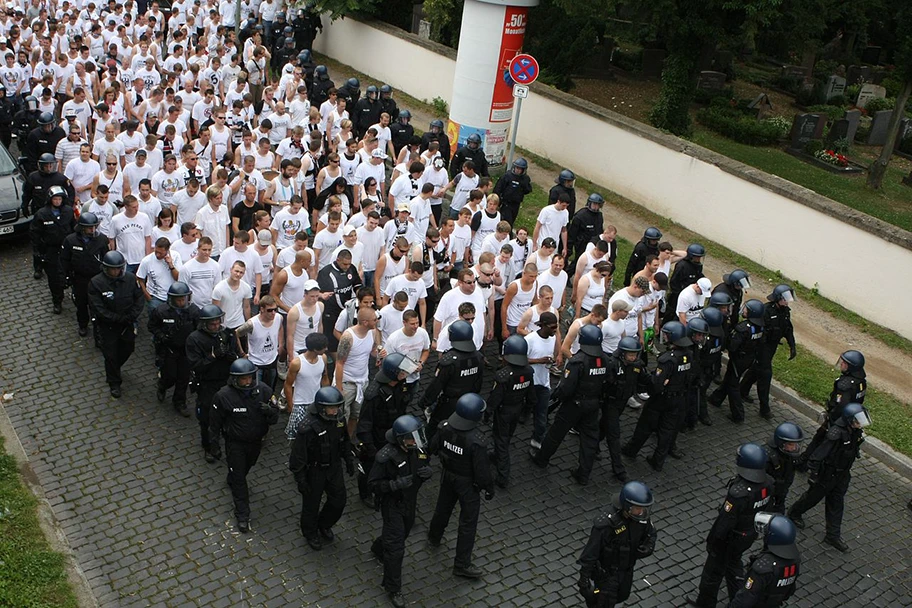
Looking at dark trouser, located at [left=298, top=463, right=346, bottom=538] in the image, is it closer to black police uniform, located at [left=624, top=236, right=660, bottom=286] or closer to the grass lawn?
the grass lawn

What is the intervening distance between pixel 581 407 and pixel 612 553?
2288mm

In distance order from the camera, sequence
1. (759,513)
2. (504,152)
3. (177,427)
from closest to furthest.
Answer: (759,513) < (177,427) < (504,152)

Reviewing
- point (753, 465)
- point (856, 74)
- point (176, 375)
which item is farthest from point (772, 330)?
point (856, 74)

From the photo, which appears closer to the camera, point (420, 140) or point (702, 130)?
point (420, 140)

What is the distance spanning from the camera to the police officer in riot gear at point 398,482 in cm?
789

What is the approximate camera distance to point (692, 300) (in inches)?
458

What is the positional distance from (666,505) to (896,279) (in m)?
6.84

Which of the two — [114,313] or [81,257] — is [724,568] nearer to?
→ [114,313]

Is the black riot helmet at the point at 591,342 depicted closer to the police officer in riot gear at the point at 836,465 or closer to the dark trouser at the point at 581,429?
the dark trouser at the point at 581,429

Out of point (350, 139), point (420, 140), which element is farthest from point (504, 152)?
point (350, 139)

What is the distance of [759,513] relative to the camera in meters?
8.07

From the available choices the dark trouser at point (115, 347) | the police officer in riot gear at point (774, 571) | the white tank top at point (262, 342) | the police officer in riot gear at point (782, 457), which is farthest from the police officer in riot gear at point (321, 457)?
the police officer in riot gear at point (782, 457)

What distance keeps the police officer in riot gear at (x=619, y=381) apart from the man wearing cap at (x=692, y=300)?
1.92 metres

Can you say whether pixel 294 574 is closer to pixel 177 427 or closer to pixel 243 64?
pixel 177 427
